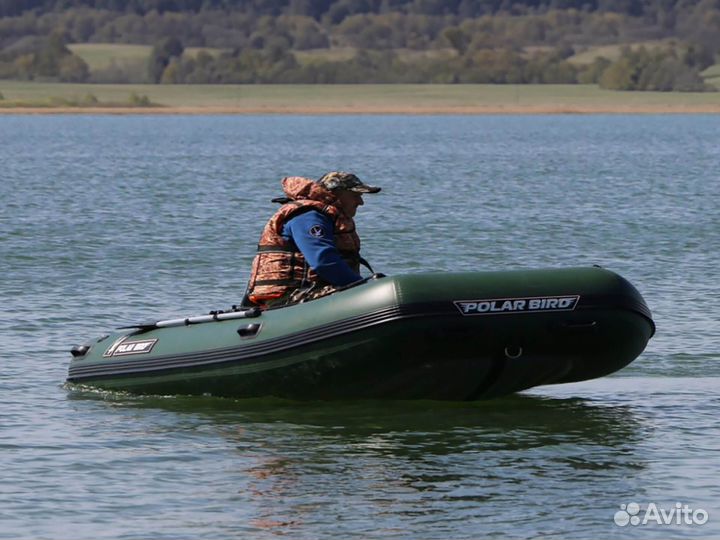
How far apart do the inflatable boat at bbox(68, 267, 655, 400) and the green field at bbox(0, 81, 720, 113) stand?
12845 centimetres

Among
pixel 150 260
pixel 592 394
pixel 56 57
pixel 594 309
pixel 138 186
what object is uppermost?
pixel 594 309

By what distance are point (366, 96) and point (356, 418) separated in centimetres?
13923

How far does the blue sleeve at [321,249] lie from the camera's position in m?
11.8

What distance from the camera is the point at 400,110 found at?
140750 millimetres

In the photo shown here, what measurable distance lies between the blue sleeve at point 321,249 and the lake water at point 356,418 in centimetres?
96

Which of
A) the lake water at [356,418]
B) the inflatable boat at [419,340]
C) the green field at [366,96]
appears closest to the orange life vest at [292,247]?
the inflatable boat at [419,340]

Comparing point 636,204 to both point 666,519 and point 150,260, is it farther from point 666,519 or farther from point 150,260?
point 666,519

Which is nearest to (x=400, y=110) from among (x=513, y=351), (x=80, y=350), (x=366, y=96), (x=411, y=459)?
(x=366, y=96)

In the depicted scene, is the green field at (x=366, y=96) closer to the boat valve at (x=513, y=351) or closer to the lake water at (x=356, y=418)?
the lake water at (x=356, y=418)

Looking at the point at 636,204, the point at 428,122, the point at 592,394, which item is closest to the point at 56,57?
the point at 428,122

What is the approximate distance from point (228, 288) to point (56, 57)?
15024 cm

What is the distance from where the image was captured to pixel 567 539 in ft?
29.5

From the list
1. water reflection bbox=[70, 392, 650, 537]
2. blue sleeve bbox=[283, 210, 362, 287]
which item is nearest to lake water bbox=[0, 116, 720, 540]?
water reflection bbox=[70, 392, 650, 537]

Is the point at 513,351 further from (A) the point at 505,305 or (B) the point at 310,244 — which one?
(B) the point at 310,244
